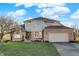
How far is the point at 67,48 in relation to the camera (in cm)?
1900

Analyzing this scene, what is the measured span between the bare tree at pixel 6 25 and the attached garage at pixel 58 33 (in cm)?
53

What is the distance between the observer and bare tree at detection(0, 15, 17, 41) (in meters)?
19.0

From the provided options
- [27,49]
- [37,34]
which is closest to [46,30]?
[37,34]

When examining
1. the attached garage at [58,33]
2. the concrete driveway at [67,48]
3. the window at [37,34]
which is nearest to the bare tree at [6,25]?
the window at [37,34]

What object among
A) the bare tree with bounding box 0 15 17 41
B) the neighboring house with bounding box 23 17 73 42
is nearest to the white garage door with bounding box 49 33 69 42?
the neighboring house with bounding box 23 17 73 42

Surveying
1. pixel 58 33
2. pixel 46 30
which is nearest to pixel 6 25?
pixel 46 30

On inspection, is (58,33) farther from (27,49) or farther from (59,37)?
(27,49)

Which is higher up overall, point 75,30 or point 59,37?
point 75,30

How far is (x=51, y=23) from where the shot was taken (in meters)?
19.0

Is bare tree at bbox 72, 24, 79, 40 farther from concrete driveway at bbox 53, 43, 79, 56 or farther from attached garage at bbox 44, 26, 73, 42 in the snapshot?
concrete driveway at bbox 53, 43, 79, 56

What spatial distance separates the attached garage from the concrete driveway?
81 mm

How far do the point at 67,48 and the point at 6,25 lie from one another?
3.40 feet

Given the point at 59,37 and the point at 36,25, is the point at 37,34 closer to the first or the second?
the point at 36,25

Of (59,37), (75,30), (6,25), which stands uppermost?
(6,25)
